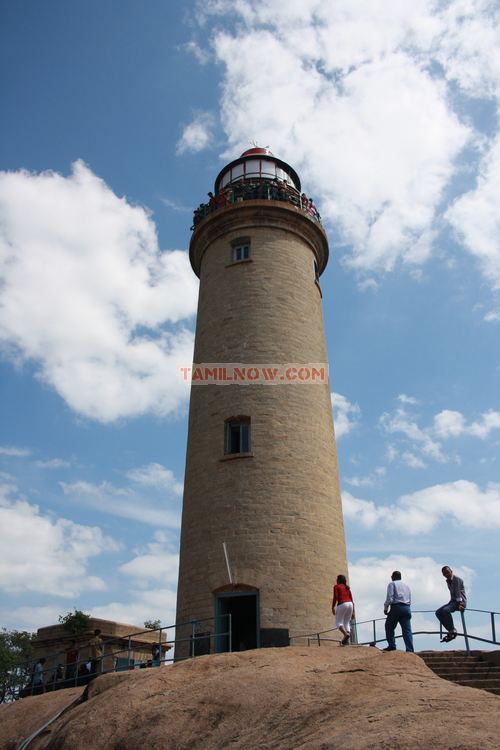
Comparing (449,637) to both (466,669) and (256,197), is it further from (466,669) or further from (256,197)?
(256,197)

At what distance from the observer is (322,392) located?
19781 millimetres

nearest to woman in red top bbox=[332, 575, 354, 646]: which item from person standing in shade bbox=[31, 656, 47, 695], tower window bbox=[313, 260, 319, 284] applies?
person standing in shade bbox=[31, 656, 47, 695]

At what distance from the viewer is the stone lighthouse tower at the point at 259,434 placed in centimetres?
1608

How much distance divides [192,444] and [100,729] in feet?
33.0

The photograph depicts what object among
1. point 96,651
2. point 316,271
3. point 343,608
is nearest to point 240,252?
point 316,271

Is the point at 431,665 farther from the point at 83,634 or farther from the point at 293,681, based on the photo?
the point at 83,634

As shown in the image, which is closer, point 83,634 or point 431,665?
point 431,665

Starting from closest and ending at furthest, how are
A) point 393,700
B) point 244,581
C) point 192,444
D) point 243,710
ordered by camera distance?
point 393,700
point 243,710
point 244,581
point 192,444

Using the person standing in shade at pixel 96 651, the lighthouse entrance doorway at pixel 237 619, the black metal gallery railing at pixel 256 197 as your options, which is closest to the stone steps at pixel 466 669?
the lighthouse entrance doorway at pixel 237 619

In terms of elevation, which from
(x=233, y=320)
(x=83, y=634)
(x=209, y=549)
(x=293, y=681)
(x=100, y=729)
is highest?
(x=233, y=320)

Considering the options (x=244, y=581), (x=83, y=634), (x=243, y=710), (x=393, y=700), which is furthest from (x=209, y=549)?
(x=393, y=700)

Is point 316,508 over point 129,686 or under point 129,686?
over

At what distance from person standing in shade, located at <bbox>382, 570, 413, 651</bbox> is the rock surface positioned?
55.5 inches

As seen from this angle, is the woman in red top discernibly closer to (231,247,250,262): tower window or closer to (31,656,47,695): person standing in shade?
(31,656,47,695): person standing in shade
